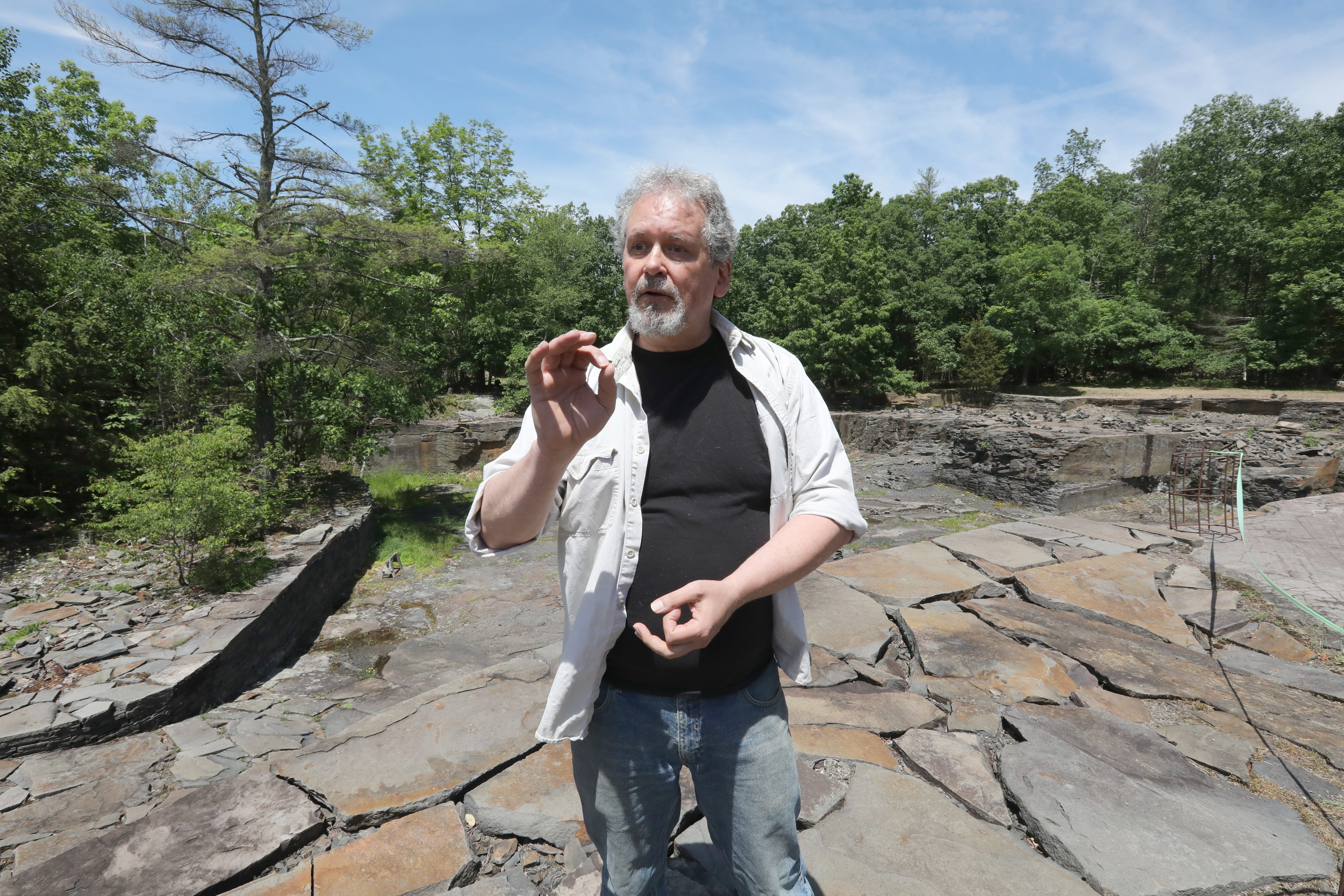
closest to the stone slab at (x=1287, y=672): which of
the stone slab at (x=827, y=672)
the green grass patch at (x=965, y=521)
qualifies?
the stone slab at (x=827, y=672)

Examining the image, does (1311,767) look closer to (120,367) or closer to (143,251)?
(120,367)

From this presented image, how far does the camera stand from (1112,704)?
2.85 metres

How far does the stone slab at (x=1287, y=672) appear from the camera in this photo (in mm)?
3037

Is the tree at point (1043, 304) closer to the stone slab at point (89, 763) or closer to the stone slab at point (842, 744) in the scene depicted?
the stone slab at point (842, 744)

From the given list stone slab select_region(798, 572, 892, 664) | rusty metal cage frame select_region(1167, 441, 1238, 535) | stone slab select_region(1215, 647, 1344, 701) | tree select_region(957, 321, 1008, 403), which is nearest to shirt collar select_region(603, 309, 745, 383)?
stone slab select_region(798, 572, 892, 664)

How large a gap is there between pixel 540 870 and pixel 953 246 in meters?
34.2

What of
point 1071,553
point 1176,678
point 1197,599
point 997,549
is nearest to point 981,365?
point 1071,553

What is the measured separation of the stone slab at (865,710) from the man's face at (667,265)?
1795 millimetres

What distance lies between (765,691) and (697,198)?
1065 mm

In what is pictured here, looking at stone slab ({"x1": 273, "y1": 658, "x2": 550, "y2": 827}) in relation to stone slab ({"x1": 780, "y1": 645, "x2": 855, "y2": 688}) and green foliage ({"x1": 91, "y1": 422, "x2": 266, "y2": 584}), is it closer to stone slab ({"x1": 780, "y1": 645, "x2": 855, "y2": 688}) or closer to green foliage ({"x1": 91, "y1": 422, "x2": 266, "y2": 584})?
stone slab ({"x1": 780, "y1": 645, "x2": 855, "y2": 688})

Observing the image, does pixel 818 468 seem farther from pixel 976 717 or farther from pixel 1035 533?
pixel 1035 533

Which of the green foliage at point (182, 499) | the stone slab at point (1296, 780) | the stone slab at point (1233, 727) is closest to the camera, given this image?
the stone slab at point (1296, 780)

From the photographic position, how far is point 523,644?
5602 mm

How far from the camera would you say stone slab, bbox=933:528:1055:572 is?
468 centimetres
